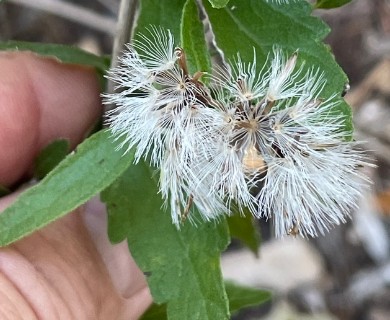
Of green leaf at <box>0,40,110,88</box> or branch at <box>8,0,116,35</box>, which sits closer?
green leaf at <box>0,40,110,88</box>

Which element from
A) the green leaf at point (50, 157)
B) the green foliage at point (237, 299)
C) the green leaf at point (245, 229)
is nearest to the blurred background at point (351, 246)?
the green foliage at point (237, 299)

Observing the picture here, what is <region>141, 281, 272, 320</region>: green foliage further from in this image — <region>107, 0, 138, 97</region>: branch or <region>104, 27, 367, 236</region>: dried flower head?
<region>107, 0, 138, 97</region>: branch

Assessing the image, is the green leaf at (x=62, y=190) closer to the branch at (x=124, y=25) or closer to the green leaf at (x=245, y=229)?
the branch at (x=124, y=25)

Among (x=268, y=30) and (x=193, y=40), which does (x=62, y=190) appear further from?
(x=268, y=30)

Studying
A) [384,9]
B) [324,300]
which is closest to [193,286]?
[324,300]

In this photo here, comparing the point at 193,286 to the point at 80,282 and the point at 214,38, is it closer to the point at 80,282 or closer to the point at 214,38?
the point at 80,282

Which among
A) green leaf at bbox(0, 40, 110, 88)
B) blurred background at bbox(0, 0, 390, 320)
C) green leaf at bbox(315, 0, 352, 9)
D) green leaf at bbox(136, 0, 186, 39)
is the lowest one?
blurred background at bbox(0, 0, 390, 320)

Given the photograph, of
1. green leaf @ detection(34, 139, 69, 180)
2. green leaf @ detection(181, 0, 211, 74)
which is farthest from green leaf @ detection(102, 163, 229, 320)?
green leaf @ detection(181, 0, 211, 74)
